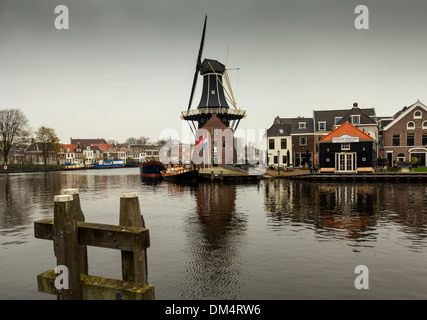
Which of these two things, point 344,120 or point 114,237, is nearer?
point 114,237

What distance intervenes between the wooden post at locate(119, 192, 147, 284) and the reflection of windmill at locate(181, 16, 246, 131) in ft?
169

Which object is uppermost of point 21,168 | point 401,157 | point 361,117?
point 361,117

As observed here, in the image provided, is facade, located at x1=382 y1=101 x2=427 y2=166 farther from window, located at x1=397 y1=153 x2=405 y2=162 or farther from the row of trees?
the row of trees

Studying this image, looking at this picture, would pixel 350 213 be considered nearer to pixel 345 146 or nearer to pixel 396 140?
pixel 345 146

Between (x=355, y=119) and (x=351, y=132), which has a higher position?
(x=355, y=119)

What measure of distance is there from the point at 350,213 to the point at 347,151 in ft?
91.8

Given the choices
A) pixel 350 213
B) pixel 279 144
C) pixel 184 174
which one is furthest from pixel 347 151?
pixel 350 213

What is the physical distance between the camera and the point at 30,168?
94.4 metres

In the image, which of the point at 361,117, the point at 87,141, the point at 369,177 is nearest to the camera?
the point at 369,177

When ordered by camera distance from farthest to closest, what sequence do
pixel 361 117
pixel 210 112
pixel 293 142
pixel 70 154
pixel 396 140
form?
pixel 70 154
pixel 293 142
pixel 210 112
pixel 361 117
pixel 396 140

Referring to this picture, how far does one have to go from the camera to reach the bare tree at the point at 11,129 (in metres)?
87.0

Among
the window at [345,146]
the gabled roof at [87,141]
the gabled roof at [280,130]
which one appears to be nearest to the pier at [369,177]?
the window at [345,146]

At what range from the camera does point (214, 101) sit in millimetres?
57781
